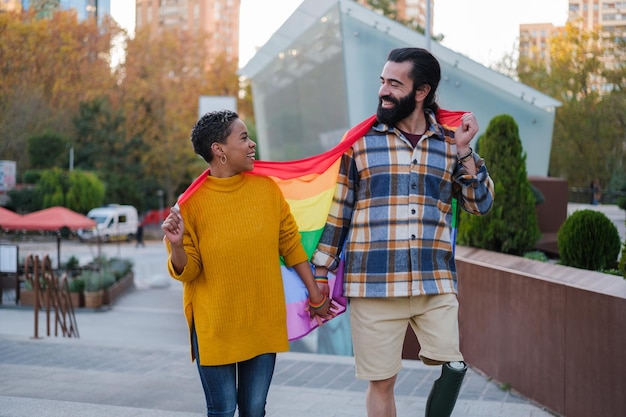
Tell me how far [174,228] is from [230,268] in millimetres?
270

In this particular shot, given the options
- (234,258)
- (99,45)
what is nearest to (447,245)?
(234,258)

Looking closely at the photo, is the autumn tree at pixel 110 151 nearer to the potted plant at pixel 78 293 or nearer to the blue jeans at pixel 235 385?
the potted plant at pixel 78 293

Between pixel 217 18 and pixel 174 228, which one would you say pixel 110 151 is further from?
pixel 217 18

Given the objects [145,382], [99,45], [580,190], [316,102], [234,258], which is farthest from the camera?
[99,45]

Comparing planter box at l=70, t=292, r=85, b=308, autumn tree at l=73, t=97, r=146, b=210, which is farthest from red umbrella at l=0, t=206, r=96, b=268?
autumn tree at l=73, t=97, r=146, b=210

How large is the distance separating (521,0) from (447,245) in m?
11.9

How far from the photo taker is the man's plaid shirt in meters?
3.61

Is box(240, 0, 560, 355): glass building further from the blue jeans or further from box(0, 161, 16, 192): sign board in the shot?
box(0, 161, 16, 192): sign board

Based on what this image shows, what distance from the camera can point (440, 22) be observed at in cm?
2030

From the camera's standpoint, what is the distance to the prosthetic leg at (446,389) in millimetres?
3574

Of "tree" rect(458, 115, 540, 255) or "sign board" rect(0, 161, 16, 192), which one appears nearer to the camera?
"tree" rect(458, 115, 540, 255)

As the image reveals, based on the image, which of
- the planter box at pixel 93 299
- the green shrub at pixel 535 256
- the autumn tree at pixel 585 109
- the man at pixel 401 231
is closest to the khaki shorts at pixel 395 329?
the man at pixel 401 231

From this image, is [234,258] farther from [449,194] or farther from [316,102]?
[316,102]

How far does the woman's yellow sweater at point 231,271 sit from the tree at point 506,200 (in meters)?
5.07
